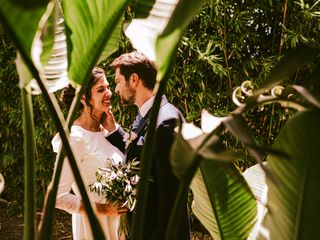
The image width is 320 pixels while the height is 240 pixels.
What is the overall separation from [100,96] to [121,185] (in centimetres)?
71

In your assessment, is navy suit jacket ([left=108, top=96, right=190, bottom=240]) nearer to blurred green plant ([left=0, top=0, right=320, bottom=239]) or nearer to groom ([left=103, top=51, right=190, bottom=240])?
groom ([left=103, top=51, right=190, bottom=240])

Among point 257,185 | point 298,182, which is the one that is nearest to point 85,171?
point 257,185

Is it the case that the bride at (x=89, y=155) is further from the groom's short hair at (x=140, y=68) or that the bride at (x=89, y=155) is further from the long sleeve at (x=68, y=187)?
the groom's short hair at (x=140, y=68)

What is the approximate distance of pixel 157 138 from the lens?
1485 mm

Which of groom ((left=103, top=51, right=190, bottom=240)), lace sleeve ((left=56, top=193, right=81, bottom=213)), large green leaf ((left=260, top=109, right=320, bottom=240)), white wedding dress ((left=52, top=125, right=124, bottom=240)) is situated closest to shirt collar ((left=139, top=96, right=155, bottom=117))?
groom ((left=103, top=51, right=190, bottom=240))

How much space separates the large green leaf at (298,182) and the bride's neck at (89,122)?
1.72 meters

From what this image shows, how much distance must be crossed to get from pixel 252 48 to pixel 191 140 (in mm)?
3177

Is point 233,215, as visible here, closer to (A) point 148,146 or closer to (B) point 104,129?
(A) point 148,146

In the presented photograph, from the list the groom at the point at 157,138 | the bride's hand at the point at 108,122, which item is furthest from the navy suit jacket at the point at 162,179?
the bride's hand at the point at 108,122

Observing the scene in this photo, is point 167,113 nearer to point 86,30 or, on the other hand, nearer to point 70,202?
point 70,202

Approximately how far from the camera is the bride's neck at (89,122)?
2.40 metres

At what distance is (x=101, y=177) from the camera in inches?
75.3

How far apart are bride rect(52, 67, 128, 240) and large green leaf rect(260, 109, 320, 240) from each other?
1.23 meters

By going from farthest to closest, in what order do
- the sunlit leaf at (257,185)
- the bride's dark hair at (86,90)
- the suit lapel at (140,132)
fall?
the bride's dark hair at (86,90)
the suit lapel at (140,132)
the sunlit leaf at (257,185)
